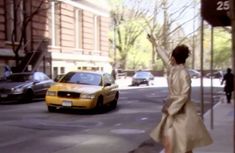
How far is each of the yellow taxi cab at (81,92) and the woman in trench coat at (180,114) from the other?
1154 centimetres

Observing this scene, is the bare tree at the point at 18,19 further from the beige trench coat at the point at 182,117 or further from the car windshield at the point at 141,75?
the beige trench coat at the point at 182,117

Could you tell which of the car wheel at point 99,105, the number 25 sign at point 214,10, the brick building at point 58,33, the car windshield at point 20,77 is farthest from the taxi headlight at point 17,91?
the number 25 sign at point 214,10

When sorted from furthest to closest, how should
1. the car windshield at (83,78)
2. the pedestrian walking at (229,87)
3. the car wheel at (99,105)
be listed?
the pedestrian walking at (229,87), the car windshield at (83,78), the car wheel at (99,105)

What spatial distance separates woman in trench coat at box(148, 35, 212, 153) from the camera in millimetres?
6871

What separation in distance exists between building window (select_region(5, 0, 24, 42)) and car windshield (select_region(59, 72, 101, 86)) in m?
15.5

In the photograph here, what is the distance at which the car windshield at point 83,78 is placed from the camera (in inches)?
781

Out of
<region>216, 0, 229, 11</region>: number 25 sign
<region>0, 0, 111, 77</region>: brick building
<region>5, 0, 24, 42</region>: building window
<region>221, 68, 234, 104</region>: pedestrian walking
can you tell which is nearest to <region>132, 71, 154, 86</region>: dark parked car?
<region>0, 0, 111, 77</region>: brick building

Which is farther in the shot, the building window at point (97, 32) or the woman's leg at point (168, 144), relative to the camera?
the building window at point (97, 32)

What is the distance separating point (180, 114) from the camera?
6957 mm

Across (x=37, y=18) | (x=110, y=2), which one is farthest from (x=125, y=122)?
(x=110, y=2)

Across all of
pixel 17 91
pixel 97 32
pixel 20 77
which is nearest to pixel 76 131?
pixel 17 91

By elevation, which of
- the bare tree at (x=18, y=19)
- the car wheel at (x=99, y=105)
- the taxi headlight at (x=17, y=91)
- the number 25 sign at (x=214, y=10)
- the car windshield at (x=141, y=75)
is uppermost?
the bare tree at (x=18, y=19)

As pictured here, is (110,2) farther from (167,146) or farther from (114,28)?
(167,146)

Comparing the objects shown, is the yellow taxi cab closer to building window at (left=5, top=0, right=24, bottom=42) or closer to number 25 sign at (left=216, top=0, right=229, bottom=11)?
number 25 sign at (left=216, top=0, right=229, bottom=11)
